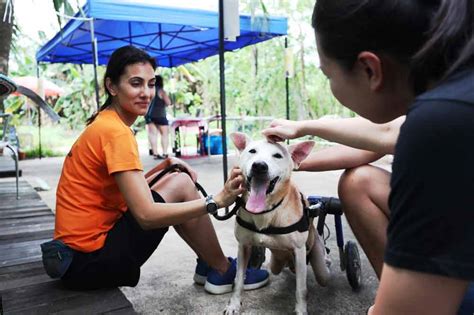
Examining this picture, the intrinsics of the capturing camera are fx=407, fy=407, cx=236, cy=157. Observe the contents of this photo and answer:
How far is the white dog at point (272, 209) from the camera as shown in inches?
68.7

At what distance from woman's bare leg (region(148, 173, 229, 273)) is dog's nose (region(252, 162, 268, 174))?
17.9 inches

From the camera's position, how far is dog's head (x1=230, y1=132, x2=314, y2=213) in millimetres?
1711

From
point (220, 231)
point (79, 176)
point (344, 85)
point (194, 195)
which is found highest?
point (344, 85)

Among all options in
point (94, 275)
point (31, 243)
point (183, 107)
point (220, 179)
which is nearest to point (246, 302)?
point (94, 275)

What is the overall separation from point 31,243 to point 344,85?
210cm

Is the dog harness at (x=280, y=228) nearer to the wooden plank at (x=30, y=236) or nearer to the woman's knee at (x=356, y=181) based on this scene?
the woman's knee at (x=356, y=181)

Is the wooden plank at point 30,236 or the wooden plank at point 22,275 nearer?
the wooden plank at point 22,275

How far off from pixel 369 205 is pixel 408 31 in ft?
3.33

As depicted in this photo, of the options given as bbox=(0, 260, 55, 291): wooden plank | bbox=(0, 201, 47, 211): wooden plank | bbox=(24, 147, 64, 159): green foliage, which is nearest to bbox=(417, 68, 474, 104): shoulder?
bbox=(0, 260, 55, 291): wooden plank

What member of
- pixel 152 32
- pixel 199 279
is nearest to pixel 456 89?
pixel 199 279

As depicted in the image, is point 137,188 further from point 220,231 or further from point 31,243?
point 220,231

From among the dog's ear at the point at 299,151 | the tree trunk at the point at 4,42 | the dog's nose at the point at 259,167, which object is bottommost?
the dog's nose at the point at 259,167

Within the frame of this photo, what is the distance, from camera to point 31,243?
2.25 meters

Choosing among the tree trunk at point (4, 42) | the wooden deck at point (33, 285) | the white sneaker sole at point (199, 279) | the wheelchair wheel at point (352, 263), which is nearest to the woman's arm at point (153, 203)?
the wooden deck at point (33, 285)
